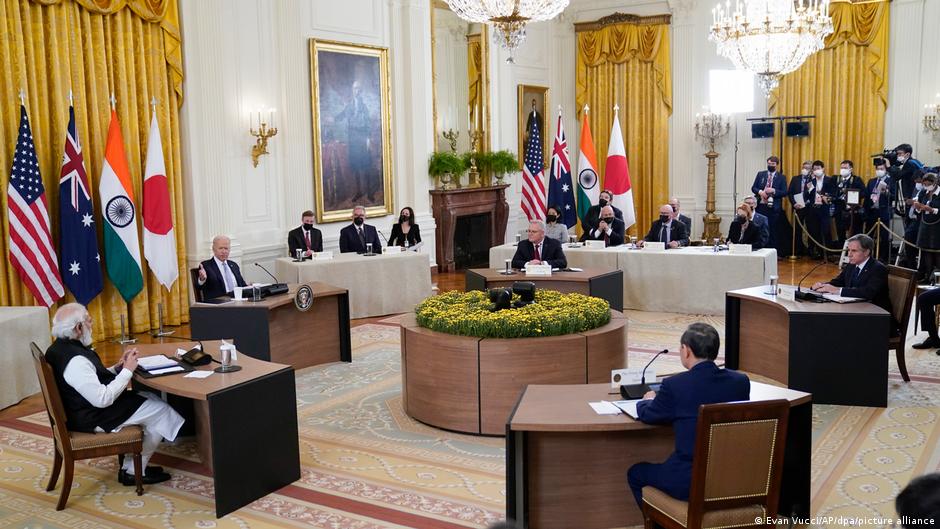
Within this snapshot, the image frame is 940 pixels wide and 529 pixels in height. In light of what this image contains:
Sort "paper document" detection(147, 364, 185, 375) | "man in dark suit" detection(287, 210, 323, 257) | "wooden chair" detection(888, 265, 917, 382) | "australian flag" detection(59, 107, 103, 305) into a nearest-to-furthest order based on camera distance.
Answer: "paper document" detection(147, 364, 185, 375) < "wooden chair" detection(888, 265, 917, 382) < "australian flag" detection(59, 107, 103, 305) < "man in dark suit" detection(287, 210, 323, 257)

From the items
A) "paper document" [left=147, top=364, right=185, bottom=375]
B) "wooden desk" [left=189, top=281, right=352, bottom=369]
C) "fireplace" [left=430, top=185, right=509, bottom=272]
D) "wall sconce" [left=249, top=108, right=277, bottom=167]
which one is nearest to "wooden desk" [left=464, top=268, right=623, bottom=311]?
"wooden desk" [left=189, top=281, right=352, bottom=369]

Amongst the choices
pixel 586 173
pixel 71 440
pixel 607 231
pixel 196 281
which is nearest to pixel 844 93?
pixel 586 173

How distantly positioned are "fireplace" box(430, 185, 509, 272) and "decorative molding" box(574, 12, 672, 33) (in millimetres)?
4165

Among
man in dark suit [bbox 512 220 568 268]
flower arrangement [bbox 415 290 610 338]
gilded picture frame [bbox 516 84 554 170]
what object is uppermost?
gilded picture frame [bbox 516 84 554 170]

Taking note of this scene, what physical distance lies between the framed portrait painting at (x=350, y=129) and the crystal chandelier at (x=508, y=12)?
4044 mm

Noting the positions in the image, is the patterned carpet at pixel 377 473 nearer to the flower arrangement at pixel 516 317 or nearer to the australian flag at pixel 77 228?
the flower arrangement at pixel 516 317

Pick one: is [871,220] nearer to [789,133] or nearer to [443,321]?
[789,133]

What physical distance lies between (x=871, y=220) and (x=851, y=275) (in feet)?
25.2

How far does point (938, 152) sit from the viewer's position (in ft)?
47.6

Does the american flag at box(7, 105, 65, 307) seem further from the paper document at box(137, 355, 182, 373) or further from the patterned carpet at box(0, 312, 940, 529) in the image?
the paper document at box(137, 355, 182, 373)

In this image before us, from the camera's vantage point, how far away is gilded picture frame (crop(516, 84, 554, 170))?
1680 cm

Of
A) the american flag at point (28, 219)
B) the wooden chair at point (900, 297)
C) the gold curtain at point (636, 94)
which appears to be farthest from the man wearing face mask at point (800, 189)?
the american flag at point (28, 219)

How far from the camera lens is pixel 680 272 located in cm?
1097

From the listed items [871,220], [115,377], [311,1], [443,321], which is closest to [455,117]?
[311,1]
